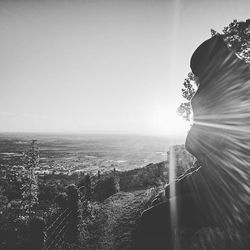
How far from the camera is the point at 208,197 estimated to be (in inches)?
366

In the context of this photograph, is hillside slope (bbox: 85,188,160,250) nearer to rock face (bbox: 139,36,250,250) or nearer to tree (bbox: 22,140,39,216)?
rock face (bbox: 139,36,250,250)

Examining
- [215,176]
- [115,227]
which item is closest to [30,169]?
[115,227]

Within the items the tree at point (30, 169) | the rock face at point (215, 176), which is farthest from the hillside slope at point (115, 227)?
the tree at point (30, 169)

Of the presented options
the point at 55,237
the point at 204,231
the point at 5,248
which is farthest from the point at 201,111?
the point at 5,248

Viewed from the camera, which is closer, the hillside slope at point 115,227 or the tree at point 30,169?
the hillside slope at point 115,227

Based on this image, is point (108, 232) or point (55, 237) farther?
point (108, 232)

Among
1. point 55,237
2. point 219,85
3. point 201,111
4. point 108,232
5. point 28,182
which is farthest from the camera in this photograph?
point 28,182

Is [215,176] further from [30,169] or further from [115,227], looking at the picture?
[30,169]

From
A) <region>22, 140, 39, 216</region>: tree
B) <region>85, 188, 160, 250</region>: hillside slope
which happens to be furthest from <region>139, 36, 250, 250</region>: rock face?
<region>22, 140, 39, 216</region>: tree

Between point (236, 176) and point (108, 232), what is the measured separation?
9648 millimetres

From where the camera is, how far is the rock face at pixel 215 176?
28.7ft

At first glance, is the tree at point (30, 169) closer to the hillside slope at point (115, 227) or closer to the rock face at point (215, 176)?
the hillside slope at point (115, 227)

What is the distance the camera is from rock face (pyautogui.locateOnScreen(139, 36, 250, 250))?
8.75m

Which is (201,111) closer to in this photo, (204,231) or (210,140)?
(210,140)
